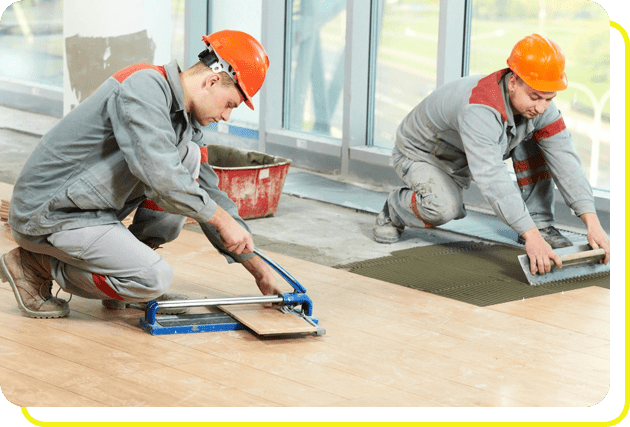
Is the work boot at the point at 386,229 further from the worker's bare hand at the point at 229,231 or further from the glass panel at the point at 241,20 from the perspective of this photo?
the glass panel at the point at 241,20

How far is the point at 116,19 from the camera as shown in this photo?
4.77 meters

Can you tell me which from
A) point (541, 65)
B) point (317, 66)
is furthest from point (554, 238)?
point (317, 66)

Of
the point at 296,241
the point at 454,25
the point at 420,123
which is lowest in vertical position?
the point at 296,241

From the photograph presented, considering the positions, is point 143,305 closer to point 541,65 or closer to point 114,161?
point 114,161

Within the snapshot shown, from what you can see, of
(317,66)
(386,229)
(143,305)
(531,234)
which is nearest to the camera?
(143,305)

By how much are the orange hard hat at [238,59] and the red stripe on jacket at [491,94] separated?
4.42 ft

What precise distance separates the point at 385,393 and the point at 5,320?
4.56ft

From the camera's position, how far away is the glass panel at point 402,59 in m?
5.59

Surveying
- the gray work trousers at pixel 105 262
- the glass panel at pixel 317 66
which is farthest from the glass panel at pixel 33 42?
the gray work trousers at pixel 105 262

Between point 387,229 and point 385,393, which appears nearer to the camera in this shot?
point 385,393

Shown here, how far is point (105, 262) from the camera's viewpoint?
285cm

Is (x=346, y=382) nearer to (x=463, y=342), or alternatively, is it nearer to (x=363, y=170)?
(x=463, y=342)

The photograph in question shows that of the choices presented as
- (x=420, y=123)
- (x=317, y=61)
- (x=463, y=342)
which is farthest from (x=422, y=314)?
(x=317, y=61)

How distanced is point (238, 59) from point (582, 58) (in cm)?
273
